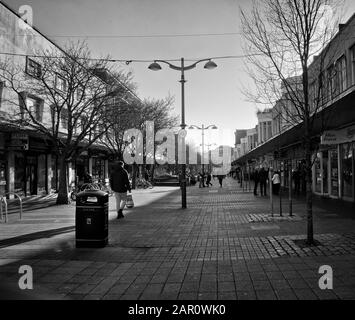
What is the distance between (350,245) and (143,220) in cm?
643

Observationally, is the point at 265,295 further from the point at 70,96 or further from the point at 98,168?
the point at 98,168

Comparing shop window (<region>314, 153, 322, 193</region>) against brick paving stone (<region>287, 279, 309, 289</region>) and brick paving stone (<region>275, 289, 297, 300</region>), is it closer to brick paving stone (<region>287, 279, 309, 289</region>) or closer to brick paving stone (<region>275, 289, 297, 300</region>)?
brick paving stone (<region>287, 279, 309, 289</region>)

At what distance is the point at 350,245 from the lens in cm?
735

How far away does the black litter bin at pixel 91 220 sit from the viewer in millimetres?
7820

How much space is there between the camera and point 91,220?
7.87m

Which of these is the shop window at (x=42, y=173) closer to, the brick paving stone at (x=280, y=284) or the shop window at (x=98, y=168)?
the shop window at (x=98, y=168)

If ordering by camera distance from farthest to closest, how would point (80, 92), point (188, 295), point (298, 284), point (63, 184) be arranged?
point (80, 92), point (63, 184), point (298, 284), point (188, 295)

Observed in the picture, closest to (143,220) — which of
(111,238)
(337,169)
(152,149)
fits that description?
(111,238)

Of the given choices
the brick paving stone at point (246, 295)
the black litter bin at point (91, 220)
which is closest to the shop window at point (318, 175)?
the black litter bin at point (91, 220)

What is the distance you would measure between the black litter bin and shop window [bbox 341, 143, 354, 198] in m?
12.3

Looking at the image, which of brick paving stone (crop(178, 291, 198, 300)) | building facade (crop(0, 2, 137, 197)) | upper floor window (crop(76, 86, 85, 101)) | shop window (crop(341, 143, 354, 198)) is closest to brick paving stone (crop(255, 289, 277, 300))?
brick paving stone (crop(178, 291, 198, 300))

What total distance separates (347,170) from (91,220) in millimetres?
13125

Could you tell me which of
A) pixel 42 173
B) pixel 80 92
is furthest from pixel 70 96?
pixel 42 173

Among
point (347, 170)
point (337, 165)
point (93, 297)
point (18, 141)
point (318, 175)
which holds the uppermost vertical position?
point (18, 141)
